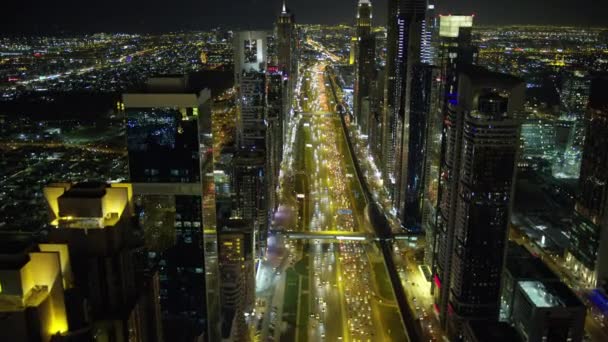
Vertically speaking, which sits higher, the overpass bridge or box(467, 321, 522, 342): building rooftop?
box(467, 321, 522, 342): building rooftop

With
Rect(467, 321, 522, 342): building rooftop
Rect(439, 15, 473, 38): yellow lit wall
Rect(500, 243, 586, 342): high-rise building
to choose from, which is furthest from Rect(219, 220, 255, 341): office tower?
Rect(439, 15, 473, 38): yellow lit wall

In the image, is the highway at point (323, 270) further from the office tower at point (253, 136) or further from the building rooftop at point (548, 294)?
the building rooftop at point (548, 294)

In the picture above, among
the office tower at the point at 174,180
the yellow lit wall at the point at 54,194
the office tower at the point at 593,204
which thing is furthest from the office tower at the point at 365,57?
the yellow lit wall at the point at 54,194

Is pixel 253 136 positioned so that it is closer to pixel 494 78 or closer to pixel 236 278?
pixel 236 278

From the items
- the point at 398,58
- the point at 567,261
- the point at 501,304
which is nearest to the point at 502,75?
the point at 501,304

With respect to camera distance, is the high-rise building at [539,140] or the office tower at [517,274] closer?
the office tower at [517,274]

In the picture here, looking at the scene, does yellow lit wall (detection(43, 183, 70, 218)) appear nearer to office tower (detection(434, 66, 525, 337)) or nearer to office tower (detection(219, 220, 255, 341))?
office tower (detection(219, 220, 255, 341))
